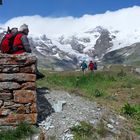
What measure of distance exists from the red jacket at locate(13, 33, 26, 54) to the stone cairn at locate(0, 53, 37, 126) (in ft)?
3.45

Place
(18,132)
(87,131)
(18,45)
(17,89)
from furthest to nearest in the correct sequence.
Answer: (18,45) < (87,131) < (17,89) < (18,132)

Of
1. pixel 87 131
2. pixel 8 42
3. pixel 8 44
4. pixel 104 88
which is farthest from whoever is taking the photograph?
pixel 104 88

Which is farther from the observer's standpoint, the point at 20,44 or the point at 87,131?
the point at 20,44

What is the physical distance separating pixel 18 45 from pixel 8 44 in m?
0.32

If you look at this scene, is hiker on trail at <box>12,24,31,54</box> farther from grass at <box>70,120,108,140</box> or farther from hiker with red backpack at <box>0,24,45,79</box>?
grass at <box>70,120,108,140</box>

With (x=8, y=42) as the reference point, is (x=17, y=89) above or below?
below

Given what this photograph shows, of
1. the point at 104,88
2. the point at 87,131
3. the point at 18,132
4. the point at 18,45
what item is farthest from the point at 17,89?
the point at 104,88

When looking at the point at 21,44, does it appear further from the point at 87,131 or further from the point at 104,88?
the point at 104,88

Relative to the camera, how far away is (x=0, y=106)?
44.9 feet

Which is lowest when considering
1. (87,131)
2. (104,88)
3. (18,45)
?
(87,131)

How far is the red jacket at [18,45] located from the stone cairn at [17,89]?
1051 mm

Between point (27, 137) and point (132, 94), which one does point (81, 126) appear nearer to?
point (27, 137)

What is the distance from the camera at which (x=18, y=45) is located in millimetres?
15055

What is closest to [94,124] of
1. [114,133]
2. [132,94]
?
[114,133]
